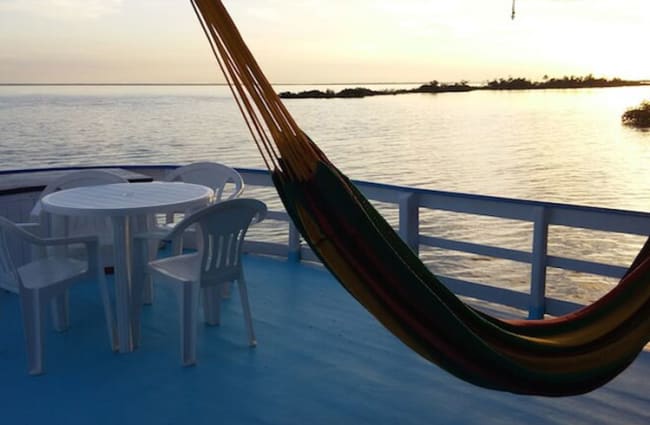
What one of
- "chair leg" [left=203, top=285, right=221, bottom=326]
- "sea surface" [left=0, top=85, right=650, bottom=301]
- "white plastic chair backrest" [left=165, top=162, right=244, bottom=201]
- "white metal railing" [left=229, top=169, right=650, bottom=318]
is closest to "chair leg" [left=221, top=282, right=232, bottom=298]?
"chair leg" [left=203, top=285, right=221, bottom=326]

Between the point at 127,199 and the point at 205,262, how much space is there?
564 millimetres

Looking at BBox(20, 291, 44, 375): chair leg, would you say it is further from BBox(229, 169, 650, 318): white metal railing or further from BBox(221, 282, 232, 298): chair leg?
BBox(229, 169, 650, 318): white metal railing

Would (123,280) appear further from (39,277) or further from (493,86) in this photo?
(493,86)

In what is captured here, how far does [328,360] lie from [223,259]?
67 centimetres

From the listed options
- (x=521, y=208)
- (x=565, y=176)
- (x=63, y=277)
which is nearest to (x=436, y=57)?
(x=565, y=176)

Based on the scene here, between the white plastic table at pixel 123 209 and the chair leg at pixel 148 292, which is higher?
the white plastic table at pixel 123 209

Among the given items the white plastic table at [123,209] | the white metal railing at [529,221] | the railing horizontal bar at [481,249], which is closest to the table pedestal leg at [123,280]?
the white plastic table at [123,209]

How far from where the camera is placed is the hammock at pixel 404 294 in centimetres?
186

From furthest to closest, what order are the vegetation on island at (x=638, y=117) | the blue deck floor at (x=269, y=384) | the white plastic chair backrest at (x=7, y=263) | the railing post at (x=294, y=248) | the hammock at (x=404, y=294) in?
1. the vegetation on island at (x=638, y=117)
2. the railing post at (x=294, y=248)
3. the white plastic chair backrest at (x=7, y=263)
4. the blue deck floor at (x=269, y=384)
5. the hammock at (x=404, y=294)

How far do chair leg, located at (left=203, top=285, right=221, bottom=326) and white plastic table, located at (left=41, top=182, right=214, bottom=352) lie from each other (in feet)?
1.49

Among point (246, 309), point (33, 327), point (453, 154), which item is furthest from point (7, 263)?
point (453, 154)

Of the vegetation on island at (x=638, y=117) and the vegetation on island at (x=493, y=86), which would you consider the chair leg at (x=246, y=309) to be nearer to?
the vegetation on island at (x=638, y=117)

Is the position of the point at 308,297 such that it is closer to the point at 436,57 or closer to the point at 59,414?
the point at 59,414

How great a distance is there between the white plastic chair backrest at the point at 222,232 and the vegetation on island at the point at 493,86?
5552 centimetres
